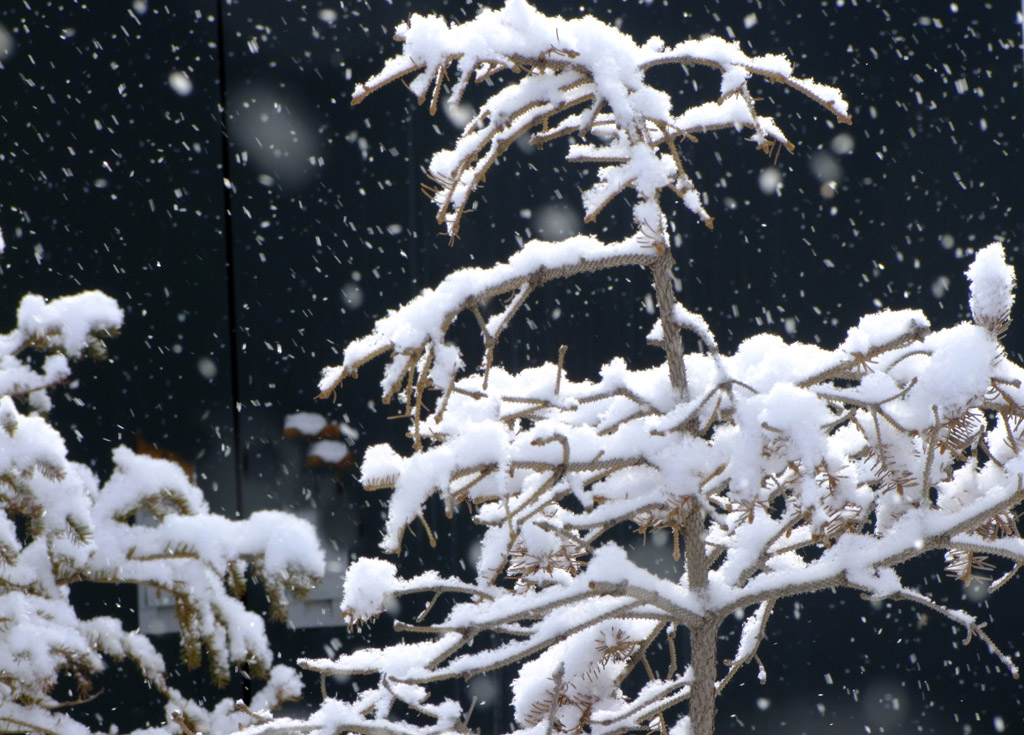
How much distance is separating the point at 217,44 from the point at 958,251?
3.49 m

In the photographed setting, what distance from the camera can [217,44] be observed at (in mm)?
4059

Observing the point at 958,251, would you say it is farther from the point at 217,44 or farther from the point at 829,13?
the point at 217,44

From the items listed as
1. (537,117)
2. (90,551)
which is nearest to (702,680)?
(537,117)

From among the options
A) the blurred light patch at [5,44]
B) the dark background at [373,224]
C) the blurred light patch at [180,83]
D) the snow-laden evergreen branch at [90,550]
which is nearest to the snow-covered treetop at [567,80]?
the snow-laden evergreen branch at [90,550]

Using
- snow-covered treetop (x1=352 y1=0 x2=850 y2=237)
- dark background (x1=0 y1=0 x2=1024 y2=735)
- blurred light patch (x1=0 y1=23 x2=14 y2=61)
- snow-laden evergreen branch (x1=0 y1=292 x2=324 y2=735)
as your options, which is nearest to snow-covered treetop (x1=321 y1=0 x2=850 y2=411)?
snow-covered treetop (x1=352 y1=0 x2=850 y2=237)

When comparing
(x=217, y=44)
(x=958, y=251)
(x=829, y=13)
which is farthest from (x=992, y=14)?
(x=217, y=44)

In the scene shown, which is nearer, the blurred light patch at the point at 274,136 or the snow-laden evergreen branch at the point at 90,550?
the snow-laden evergreen branch at the point at 90,550

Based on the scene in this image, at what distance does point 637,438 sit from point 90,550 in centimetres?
173

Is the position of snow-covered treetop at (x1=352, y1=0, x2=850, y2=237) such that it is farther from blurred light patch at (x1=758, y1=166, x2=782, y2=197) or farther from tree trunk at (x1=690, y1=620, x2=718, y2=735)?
blurred light patch at (x1=758, y1=166, x2=782, y2=197)

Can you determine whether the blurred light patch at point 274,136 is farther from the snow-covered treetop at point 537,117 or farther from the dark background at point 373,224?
the snow-covered treetop at point 537,117

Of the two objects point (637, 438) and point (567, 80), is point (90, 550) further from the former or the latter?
point (567, 80)

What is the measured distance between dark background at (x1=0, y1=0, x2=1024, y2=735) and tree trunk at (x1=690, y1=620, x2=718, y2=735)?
231 centimetres

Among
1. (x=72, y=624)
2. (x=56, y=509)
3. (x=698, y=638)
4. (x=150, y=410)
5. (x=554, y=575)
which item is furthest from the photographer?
(x=150, y=410)

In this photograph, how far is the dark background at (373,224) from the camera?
397 centimetres
